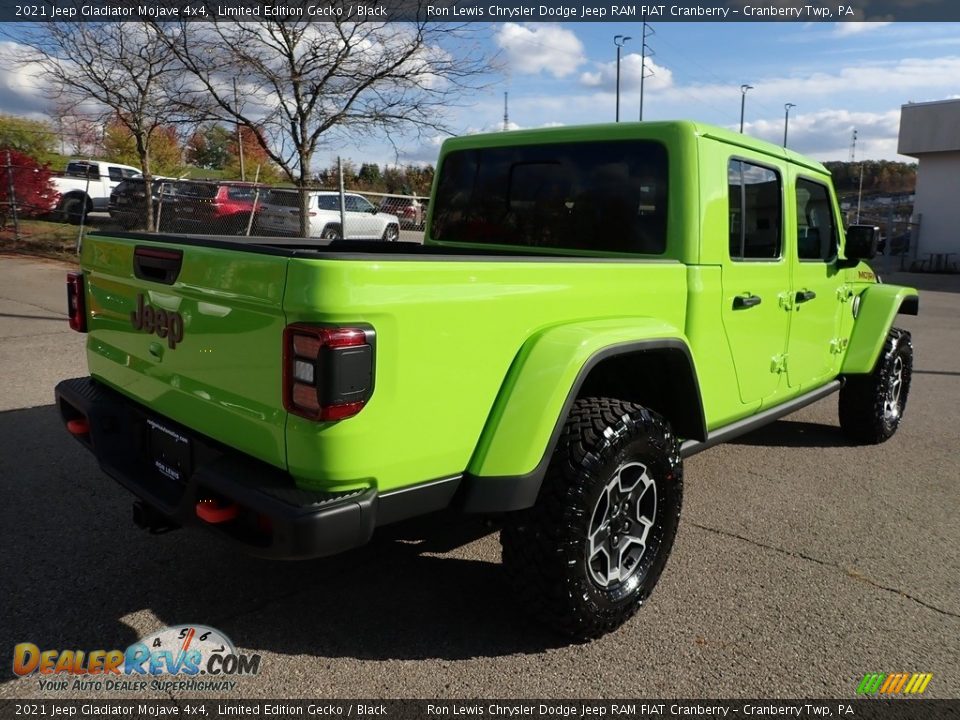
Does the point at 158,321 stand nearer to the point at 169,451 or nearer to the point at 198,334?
the point at 198,334

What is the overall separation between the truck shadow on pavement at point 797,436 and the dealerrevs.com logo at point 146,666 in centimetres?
384

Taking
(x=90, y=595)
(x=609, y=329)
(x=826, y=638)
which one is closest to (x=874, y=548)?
(x=826, y=638)

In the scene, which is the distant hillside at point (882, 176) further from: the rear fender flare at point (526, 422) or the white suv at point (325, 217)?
the rear fender flare at point (526, 422)

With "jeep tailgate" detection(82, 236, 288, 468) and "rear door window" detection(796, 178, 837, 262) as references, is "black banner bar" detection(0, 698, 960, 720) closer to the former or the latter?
"jeep tailgate" detection(82, 236, 288, 468)

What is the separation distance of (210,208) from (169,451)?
13370 millimetres

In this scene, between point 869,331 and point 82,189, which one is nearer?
point 869,331

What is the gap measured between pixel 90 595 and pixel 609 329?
228 cm

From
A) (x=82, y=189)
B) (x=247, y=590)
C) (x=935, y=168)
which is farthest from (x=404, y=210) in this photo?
(x=935, y=168)

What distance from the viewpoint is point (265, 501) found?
2.10m

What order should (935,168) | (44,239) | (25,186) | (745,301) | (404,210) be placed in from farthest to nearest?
1. (935,168)
2. (404,210)
3. (44,239)
4. (25,186)
5. (745,301)

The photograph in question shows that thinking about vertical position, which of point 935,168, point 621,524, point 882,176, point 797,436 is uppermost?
point 882,176

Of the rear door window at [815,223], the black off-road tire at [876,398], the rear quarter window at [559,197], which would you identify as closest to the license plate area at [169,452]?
the rear quarter window at [559,197]

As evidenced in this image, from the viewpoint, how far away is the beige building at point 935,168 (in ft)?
77.8

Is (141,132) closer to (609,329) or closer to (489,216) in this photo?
(489,216)
